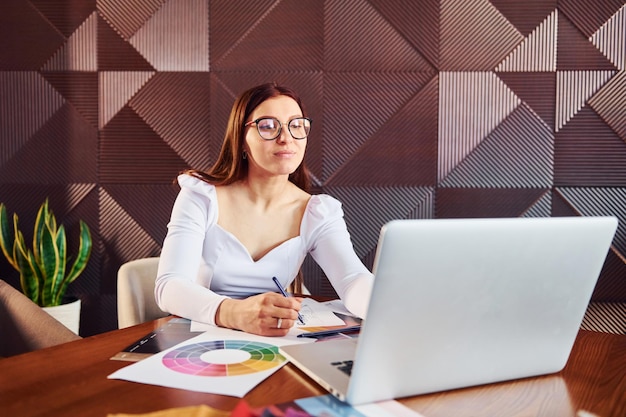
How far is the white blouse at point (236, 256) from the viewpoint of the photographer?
1892 mm

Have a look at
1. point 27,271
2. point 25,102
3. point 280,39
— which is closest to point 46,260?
point 27,271

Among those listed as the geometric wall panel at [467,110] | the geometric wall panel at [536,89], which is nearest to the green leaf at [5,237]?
the geometric wall panel at [467,110]

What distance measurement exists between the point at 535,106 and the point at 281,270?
2213 millimetres

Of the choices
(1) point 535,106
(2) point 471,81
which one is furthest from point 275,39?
(1) point 535,106

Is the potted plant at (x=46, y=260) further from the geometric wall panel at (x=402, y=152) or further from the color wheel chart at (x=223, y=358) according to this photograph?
the color wheel chart at (x=223, y=358)

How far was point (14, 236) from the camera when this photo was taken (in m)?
3.76

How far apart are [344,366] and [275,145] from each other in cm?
110

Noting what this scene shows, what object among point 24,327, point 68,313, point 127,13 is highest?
point 127,13

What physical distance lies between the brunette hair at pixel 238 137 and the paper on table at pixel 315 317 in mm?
645

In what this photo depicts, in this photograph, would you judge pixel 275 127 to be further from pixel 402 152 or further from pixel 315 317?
pixel 402 152

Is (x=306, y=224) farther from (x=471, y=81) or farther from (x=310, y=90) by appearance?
(x=471, y=81)

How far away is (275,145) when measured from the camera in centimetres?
209

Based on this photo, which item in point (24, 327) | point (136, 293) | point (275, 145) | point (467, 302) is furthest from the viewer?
point (136, 293)

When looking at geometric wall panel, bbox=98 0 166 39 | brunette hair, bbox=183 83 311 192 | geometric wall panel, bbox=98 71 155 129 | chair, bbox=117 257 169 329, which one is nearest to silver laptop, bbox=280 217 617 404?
brunette hair, bbox=183 83 311 192
